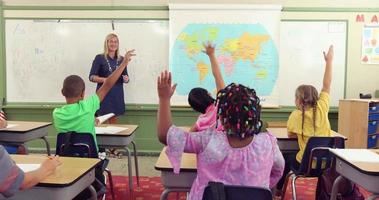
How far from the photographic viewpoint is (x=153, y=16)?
17.0 ft

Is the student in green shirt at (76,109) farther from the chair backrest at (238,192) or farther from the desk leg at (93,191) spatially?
the chair backrest at (238,192)

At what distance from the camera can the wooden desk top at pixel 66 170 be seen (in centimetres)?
173

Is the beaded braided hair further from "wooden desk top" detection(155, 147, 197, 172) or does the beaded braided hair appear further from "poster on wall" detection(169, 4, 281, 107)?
"poster on wall" detection(169, 4, 281, 107)

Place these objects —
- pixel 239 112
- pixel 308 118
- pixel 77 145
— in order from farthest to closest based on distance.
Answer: pixel 308 118 < pixel 77 145 < pixel 239 112

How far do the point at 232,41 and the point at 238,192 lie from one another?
12.6 feet

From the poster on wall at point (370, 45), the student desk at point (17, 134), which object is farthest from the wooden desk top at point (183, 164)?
the poster on wall at point (370, 45)

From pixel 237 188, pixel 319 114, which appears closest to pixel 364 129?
pixel 319 114

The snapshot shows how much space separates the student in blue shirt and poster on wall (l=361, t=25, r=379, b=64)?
3.17 m

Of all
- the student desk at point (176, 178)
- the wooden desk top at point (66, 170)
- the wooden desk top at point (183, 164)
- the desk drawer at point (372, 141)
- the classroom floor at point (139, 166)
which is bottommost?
the classroom floor at point (139, 166)

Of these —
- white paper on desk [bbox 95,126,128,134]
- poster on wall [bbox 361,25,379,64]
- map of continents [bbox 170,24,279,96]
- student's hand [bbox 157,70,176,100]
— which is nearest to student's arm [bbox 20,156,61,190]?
student's hand [bbox 157,70,176,100]

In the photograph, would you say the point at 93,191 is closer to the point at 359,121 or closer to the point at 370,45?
the point at 359,121

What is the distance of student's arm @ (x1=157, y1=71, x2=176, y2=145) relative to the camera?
1.49m

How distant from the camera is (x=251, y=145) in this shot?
1.62 meters

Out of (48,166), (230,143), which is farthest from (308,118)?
(48,166)
